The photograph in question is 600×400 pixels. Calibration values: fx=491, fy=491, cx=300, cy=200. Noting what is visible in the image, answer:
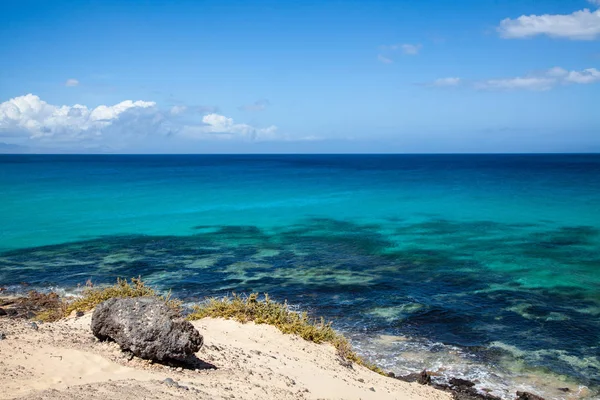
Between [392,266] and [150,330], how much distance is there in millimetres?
16737

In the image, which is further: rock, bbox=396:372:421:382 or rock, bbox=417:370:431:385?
rock, bbox=396:372:421:382

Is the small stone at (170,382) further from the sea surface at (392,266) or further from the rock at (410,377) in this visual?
the sea surface at (392,266)

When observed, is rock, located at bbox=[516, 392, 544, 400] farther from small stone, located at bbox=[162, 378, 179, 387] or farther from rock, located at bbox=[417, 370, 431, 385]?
small stone, located at bbox=[162, 378, 179, 387]

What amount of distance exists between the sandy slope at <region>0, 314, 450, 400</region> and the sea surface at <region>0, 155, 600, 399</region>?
3104mm

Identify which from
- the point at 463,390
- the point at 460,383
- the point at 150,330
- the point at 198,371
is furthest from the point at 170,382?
the point at 460,383

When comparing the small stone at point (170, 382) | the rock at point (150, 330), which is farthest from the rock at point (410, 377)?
the small stone at point (170, 382)

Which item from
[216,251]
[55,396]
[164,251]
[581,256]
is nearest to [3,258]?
[164,251]

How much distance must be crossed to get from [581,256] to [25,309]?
27.1 meters

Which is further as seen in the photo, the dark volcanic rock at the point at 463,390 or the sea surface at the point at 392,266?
the sea surface at the point at 392,266

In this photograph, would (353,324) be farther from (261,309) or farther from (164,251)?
(164,251)

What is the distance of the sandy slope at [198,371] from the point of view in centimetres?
831

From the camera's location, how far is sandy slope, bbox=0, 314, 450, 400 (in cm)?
831

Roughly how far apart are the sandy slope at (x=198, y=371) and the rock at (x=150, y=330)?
0.97 feet

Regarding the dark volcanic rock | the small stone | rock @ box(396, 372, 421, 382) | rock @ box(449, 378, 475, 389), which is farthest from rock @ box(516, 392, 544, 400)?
the small stone
